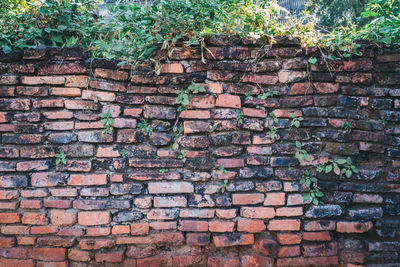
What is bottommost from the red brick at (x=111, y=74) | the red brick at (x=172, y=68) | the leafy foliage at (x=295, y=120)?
the leafy foliage at (x=295, y=120)

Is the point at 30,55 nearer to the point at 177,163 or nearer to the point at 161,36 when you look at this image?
the point at 161,36

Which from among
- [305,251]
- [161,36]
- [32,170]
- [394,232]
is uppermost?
[161,36]

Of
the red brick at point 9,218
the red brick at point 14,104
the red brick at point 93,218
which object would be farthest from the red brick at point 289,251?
the red brick at point 14,104

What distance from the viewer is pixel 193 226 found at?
189 cm

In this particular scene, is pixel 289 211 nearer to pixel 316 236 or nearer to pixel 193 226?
pixel 316 236

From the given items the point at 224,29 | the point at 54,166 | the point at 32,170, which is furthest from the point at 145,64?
the point at 32,170

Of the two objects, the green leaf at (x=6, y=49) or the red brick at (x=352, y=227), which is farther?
the red brick at (x=352, y=227)

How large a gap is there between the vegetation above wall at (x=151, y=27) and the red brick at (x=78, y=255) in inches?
56.0

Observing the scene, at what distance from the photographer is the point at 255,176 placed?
1.91m

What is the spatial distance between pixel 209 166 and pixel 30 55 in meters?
1.49

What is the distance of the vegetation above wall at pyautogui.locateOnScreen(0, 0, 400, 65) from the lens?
1.90 metres

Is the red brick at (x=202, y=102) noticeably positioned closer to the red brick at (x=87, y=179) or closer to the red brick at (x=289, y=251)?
the red brick at (x=87, y=179)

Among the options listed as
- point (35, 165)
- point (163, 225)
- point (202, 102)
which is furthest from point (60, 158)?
point (202, 102)

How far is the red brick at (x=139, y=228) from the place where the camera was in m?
1.88
